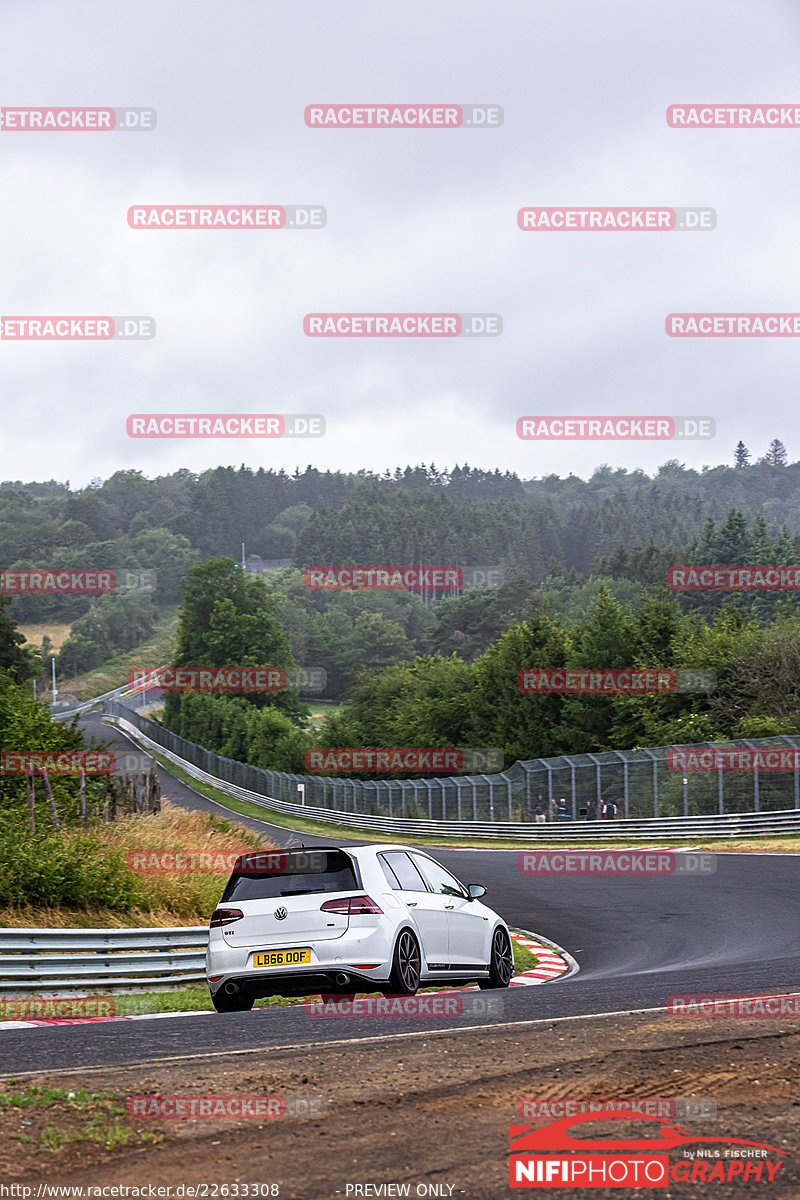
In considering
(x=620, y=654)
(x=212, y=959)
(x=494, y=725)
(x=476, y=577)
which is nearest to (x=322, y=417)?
(x=620, y=654)

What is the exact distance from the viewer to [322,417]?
4469 centimetres

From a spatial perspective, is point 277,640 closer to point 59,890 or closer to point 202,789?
point 202,789

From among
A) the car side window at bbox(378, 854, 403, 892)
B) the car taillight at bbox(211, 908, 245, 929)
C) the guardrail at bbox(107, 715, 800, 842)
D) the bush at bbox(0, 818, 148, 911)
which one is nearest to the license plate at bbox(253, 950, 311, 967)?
the car taillight at bbox(211, 908, 245, 929)

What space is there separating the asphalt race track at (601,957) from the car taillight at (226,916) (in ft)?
2.62

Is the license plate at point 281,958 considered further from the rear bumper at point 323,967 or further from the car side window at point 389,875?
the car side window at point 389,875

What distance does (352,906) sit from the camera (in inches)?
412

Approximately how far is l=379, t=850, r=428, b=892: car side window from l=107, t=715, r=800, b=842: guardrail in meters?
22.4

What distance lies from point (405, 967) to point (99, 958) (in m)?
3.50

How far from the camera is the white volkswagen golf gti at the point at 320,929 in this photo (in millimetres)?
10359

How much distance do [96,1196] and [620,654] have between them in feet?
193

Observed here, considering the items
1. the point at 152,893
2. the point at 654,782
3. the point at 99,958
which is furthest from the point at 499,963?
the point at 654,782

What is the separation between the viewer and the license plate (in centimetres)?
1039

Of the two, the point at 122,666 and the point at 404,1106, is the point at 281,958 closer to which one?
the point at 404,1106

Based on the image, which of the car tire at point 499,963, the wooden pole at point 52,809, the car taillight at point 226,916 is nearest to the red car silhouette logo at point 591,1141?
the car taillight at point 226,916
